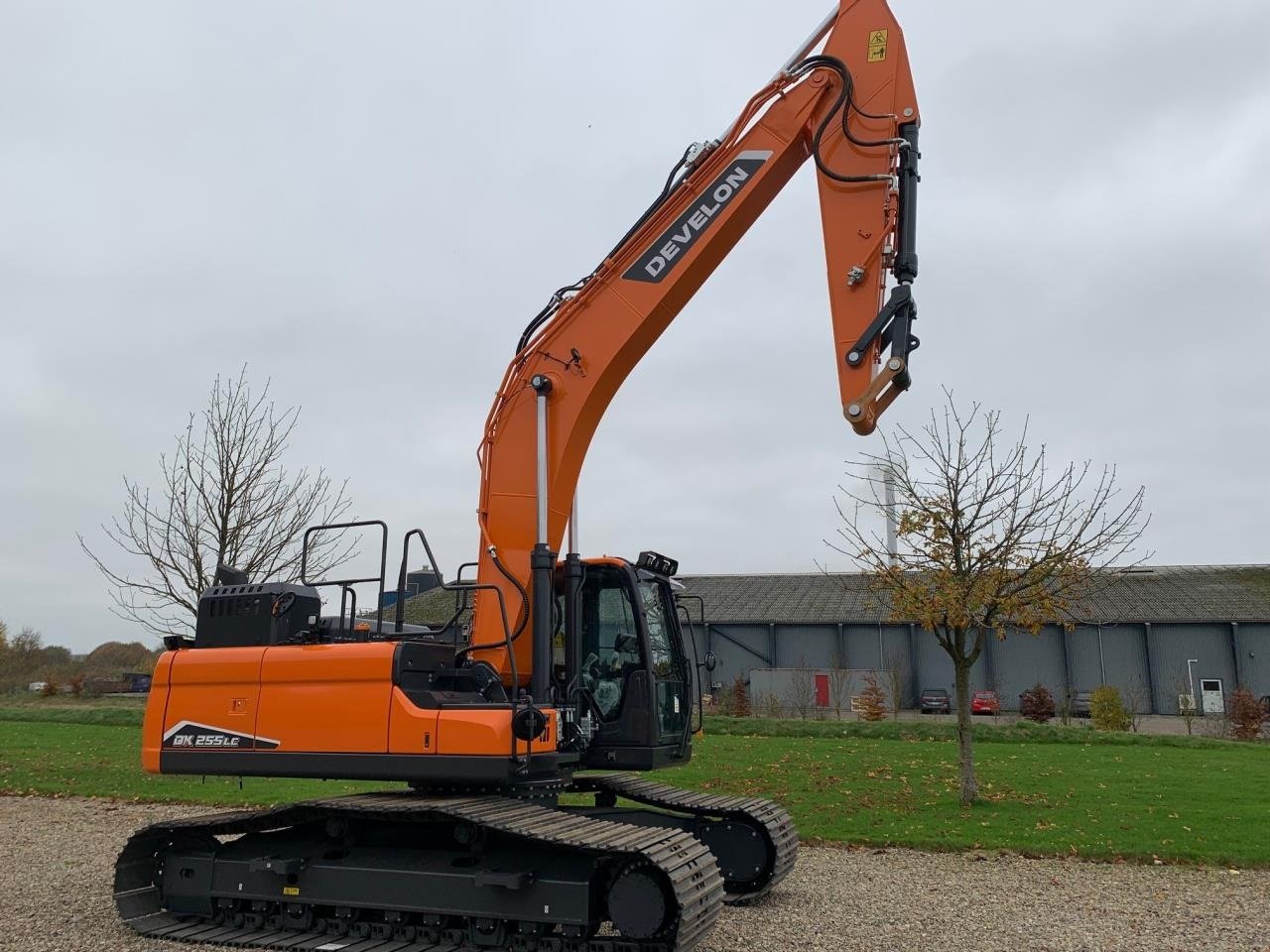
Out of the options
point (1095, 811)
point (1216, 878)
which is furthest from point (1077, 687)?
point (1216, 878)

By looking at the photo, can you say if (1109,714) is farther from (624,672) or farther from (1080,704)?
(624,672)

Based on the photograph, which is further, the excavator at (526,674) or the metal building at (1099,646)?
the metal building at (1099,646)

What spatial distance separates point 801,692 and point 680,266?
26.2 metres

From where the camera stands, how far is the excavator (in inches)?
277

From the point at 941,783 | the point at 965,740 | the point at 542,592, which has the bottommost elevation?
the point at 941,783

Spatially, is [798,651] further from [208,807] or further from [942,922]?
[942,922]

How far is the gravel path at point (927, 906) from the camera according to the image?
746cm

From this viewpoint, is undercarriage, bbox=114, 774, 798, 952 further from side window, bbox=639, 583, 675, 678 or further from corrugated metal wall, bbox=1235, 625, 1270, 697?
corrugated metal wall, bbox=1235, 625, 1270, 697

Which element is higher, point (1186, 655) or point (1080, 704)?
point (1186, 655)

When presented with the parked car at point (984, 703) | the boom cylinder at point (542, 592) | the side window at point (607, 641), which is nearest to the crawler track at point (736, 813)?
the side window at point (607, 641)

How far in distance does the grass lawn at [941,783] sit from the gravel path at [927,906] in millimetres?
1032

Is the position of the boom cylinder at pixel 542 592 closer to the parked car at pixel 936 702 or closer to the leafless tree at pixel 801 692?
the leafless tree at pixel 801 692

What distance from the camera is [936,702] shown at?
125ft

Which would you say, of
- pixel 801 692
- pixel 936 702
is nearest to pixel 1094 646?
pixel 936 702
